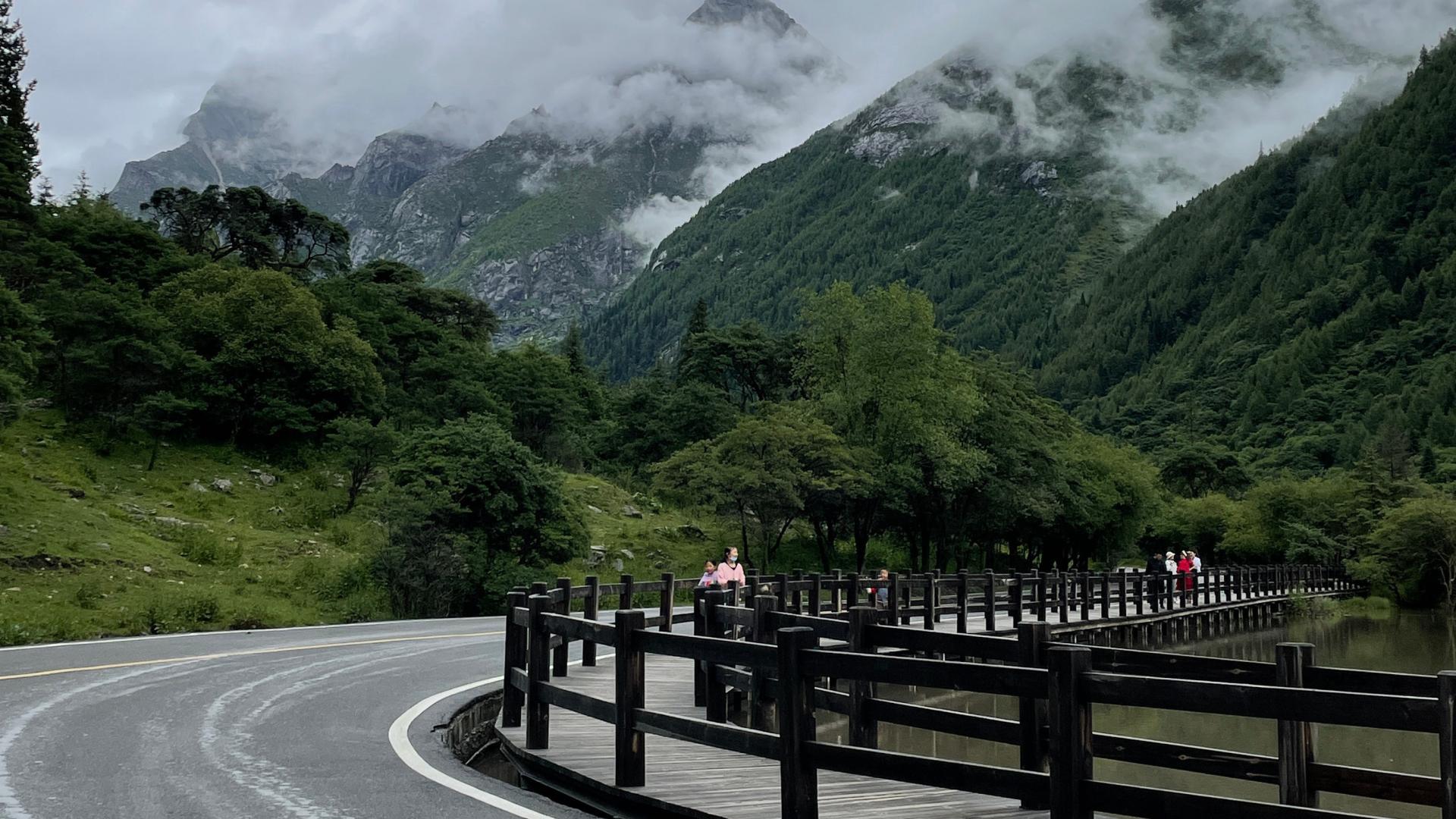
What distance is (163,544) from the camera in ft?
86.8

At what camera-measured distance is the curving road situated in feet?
21.5

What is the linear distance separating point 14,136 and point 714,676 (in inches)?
1833

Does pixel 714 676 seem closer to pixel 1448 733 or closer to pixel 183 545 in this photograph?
pixel 1448 733

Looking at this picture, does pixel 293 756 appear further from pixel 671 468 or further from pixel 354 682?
pixel 671 468

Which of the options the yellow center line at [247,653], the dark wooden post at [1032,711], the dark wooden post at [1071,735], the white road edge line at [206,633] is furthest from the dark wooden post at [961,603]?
the dark wooden post at [1071,735]

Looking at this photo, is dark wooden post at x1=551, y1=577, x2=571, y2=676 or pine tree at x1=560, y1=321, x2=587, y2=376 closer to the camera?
dark wooden post at x1=551, y1=577, x2=571, y2=676

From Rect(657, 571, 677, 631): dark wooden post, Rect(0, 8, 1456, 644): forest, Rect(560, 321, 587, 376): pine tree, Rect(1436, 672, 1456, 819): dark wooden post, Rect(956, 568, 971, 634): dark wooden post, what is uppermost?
Rect(560, 321, 587, 376): pine tree

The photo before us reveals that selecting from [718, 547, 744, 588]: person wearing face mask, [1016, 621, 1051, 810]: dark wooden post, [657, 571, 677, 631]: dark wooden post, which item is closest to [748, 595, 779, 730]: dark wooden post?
[1016, 621, 1051, 810]: dark wooden post

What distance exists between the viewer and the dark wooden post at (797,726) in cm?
575

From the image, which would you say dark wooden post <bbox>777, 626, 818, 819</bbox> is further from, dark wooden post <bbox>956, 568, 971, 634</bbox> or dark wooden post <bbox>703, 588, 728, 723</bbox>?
dark wooden post <bbox>956, 568, 971, 634</bbox>

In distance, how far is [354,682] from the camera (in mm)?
12625

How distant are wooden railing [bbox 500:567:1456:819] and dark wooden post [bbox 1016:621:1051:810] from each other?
0.01 meters

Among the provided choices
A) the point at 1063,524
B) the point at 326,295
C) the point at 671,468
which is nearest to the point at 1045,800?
the point at 671,468

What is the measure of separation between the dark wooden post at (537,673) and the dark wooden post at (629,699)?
5.16 ft
